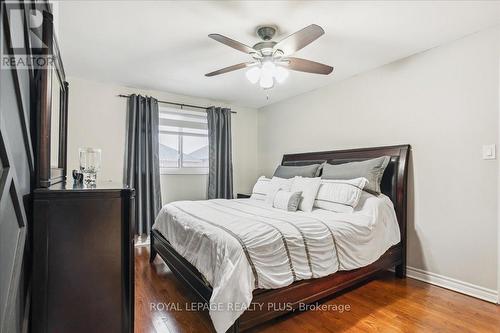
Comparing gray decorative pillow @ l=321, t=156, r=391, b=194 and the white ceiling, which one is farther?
gray decorative pillow @ l=321, t=156, r=391, b=194

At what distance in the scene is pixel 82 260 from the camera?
4.23 feet

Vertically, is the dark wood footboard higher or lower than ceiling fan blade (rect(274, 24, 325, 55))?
lower

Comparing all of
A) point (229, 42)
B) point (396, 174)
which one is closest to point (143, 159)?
point (229, 42)

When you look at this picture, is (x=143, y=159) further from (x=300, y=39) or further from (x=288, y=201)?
(x=300, y=39)

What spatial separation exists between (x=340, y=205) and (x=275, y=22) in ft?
5.88

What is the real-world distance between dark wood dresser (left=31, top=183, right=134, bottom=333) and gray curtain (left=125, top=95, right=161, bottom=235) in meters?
2.59

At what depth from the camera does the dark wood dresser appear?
1.22 m

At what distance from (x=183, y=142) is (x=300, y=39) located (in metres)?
2.96

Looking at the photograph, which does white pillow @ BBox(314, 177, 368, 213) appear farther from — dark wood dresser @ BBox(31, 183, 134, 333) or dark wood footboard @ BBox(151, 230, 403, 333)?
dark wood dresser @ BBox(31, 183, 134, 333)

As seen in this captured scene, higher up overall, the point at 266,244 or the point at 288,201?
the point at 288,201

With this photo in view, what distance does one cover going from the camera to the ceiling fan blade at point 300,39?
1.77 m

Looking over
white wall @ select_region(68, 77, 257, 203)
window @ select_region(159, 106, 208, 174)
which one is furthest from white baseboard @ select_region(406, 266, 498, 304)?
window @ select_region(159, 106, 208, 174)

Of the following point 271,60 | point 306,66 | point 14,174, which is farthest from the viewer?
point 306,66

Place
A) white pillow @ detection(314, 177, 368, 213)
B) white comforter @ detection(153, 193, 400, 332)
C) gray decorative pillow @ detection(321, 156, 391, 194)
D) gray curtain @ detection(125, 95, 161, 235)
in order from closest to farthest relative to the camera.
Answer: white comforter @ detection(153, 193, 400, 332) < white pillow @ detection(314, 177, 368, 213) < gray decorative pillow @ detection(321, 156, 391, 194) < gray curtain @ detection(125, 95, 161, 235)
